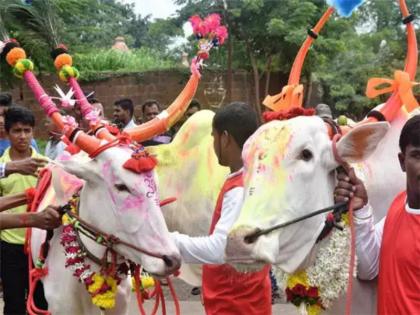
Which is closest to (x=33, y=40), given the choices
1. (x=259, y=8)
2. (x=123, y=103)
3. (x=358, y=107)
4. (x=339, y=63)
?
(x=123, y=103)

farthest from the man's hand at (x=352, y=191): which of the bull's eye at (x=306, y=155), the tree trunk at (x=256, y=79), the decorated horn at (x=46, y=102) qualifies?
the tree trunk at (x=256, y=79)

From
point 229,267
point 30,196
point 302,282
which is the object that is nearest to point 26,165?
point 30,196

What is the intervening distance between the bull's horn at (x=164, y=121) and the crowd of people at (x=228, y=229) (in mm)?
543

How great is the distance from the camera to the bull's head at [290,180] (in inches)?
89.1

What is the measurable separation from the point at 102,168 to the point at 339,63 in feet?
54.0

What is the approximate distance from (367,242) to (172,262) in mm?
869

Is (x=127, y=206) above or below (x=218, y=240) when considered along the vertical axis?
Answer: above

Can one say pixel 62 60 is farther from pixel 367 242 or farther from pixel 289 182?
pixel 367 242

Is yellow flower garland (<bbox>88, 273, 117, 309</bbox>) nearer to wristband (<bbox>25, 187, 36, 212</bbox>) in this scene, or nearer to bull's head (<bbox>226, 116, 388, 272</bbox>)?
wristband (<bbox>25, 187, 36, 212</bbox>)

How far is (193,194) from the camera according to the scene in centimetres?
479

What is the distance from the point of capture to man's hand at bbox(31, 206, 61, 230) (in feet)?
10.8

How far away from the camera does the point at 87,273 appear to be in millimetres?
3229

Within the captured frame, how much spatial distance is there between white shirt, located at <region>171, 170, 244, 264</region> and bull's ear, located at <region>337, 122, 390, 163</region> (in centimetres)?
52

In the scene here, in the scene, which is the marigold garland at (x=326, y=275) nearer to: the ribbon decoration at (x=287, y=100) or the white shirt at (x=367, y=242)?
the white shirt at (x=367, y=242)
